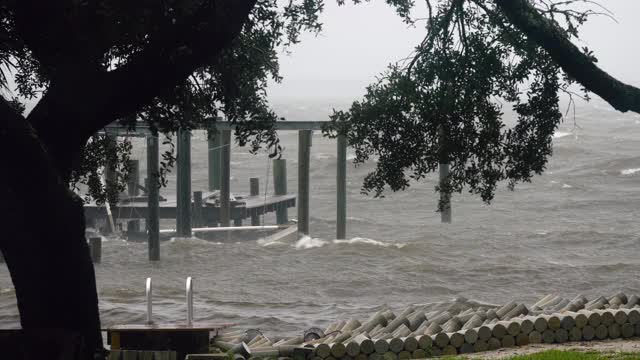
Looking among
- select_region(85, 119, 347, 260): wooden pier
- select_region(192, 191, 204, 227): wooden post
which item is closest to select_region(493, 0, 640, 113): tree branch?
select_region(85, 119, 347, 260): wooden pier

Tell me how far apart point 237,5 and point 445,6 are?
112 inches

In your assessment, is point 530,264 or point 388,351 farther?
point 530,264

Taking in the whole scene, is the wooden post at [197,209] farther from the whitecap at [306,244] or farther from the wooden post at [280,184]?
the wooden post at [280,184]

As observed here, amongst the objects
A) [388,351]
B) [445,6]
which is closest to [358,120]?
[445,6]

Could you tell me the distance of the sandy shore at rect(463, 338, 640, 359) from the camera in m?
12.7

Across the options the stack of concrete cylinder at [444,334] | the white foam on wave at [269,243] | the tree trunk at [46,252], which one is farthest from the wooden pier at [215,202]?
the tree trunk at [46,252]

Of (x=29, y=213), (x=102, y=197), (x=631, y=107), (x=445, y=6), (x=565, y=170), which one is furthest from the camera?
(x=565, y=170)

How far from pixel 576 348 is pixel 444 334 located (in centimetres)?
147

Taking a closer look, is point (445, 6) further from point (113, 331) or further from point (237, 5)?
point (113, 331)

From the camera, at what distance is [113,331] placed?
38.0 feet

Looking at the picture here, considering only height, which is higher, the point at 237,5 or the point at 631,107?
the point at 237,5

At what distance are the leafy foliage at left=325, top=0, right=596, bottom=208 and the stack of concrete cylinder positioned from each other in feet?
8.26

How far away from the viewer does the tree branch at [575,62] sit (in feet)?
32.1

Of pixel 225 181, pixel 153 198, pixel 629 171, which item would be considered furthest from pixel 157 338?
pixel 629 171
